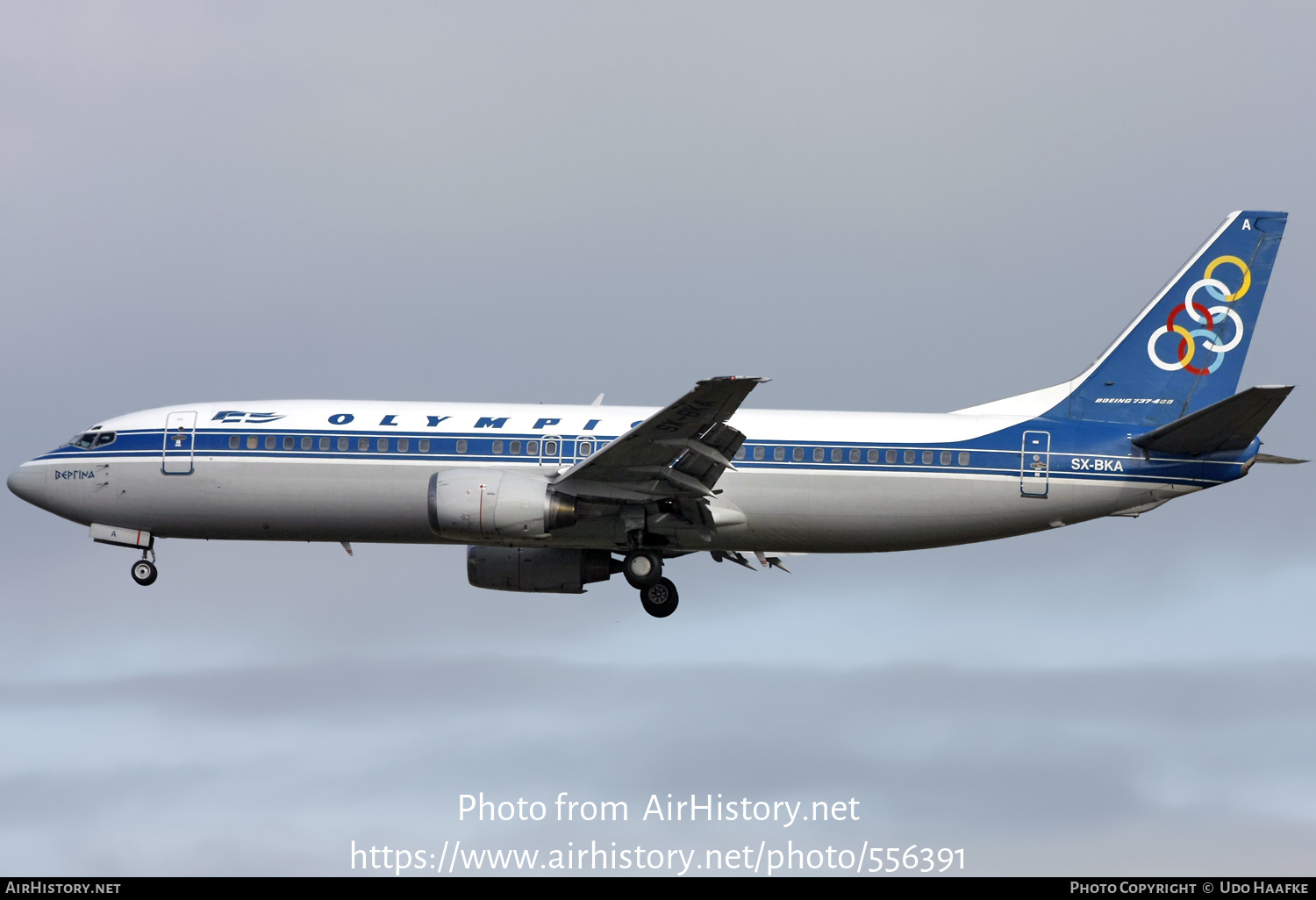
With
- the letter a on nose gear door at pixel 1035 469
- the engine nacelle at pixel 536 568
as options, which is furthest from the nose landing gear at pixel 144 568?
the letter a on nose gear door at pixel 1035 469

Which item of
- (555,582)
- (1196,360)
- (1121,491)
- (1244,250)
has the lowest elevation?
(555,582)

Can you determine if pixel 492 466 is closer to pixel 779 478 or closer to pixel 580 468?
pixel 580 468

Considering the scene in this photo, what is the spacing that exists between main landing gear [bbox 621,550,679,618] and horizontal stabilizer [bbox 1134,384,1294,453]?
10886 millimetres

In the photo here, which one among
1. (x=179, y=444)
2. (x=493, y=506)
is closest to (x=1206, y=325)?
(x=493, y=506)

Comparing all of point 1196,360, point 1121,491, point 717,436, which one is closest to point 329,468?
point 717,436

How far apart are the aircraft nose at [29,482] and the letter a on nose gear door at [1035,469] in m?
22.8

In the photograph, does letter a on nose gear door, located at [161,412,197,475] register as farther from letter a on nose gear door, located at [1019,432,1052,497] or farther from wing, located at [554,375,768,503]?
letter a on nose gear door, located at [1019,432,1052,497]

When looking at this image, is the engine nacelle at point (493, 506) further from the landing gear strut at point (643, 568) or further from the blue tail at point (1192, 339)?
the blue tail at point (1192, 339)

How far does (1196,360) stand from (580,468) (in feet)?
A: 48.2

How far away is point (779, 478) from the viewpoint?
109 feet

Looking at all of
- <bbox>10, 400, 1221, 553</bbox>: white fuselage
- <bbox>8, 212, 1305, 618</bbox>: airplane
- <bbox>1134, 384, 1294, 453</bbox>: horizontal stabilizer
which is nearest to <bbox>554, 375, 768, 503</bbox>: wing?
<bbox>8, 212, 1305, 618</bbox>: airplane

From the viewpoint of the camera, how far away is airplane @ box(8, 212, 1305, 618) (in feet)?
107

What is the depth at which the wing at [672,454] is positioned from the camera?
29969mm

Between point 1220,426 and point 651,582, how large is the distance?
41.6 feet
